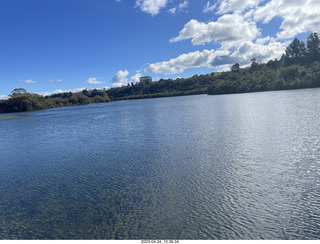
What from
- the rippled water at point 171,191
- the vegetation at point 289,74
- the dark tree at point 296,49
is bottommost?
the rippled water at point 171,191

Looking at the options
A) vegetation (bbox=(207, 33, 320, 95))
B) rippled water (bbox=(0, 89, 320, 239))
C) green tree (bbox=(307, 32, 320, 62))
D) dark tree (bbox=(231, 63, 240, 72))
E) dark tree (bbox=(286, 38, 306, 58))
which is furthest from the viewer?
dark tree (bbox=(231, 63, 240, 72))

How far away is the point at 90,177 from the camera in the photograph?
1323 cm

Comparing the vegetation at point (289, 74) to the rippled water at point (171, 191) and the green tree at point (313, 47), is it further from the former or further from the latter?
the rippled water at point (171, 191)

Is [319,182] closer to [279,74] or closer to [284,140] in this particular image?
[284,140]

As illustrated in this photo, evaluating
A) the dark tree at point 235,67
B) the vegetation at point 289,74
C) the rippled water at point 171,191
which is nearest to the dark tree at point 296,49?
the vegetation at point 289,74

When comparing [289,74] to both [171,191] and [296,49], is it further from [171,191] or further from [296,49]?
[171,191]

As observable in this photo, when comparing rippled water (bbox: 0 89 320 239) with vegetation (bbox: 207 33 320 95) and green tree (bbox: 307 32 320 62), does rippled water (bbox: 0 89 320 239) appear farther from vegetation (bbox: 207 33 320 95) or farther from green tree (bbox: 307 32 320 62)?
green tree (bbox: 307 32 320 62)

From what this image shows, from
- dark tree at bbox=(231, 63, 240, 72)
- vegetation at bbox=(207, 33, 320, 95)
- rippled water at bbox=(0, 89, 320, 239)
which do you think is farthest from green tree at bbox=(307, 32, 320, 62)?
rippled water at bbox=(0, 89, 320, 239)

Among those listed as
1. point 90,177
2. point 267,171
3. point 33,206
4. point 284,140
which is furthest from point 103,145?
point 284,140

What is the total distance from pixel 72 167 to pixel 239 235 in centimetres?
1246

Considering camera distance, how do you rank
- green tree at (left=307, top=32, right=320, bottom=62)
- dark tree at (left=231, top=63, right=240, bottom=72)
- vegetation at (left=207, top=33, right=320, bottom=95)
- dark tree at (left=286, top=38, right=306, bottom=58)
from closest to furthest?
1. vegetation at (left=207, top=33, right=320, bottom=95)
2. green tree at (left=307, top=32, right=320, bottom=62)
3. dark tree at (left=286, top=38, right=306, bottom=58)
4. dark tree at (left=231, top=63, right=240, bottom=72)

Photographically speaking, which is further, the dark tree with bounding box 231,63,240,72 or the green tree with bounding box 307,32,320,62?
the dark tree with bounding box 231,63,240,72

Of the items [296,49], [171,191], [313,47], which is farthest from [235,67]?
[171,191]

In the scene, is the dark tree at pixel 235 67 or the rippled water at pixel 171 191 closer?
the rippled water at pixel 171 191
